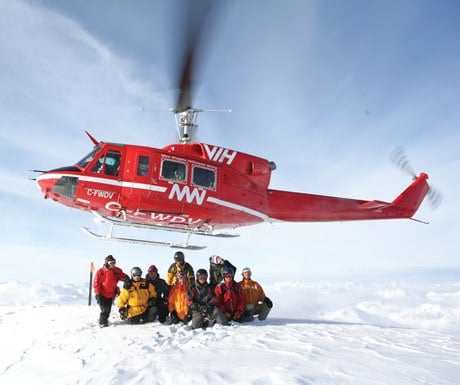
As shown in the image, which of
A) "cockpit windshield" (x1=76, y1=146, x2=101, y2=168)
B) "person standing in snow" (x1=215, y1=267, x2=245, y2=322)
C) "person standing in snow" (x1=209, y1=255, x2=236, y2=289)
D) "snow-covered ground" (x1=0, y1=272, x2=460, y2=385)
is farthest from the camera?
"cockpit windshield" (x1=76, y1=146, x2=101, y2=168)

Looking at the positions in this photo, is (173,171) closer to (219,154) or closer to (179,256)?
(219,154)

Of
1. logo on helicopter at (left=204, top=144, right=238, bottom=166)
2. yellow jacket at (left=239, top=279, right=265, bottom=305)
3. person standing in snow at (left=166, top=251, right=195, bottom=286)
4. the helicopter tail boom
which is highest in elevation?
logo on helicopter at (left=204, top=144, right=238, bottom=166)

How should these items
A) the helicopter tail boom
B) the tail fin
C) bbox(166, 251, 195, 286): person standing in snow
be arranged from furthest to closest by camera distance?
the tail fin < the helicopter tail boom < bbox(166, 251, 195, 286): person standing in snow

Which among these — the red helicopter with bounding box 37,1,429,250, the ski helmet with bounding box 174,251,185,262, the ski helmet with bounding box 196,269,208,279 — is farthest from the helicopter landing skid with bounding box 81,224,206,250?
the ski helmet with bounding box 196,269,208,279

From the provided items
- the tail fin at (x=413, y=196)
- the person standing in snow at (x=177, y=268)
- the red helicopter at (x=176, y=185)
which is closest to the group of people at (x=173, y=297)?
the person standing in snow at (x=177, y=268)

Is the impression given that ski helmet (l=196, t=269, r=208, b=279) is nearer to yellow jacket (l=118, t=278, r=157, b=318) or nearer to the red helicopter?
yellow jacket (l=118, t=278, r=157, b=318)

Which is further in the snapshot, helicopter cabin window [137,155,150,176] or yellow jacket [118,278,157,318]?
helicopter cabin window [137,155,150,176]

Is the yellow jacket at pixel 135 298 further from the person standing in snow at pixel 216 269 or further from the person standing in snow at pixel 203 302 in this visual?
the person standing in snow at pixel 216 269
